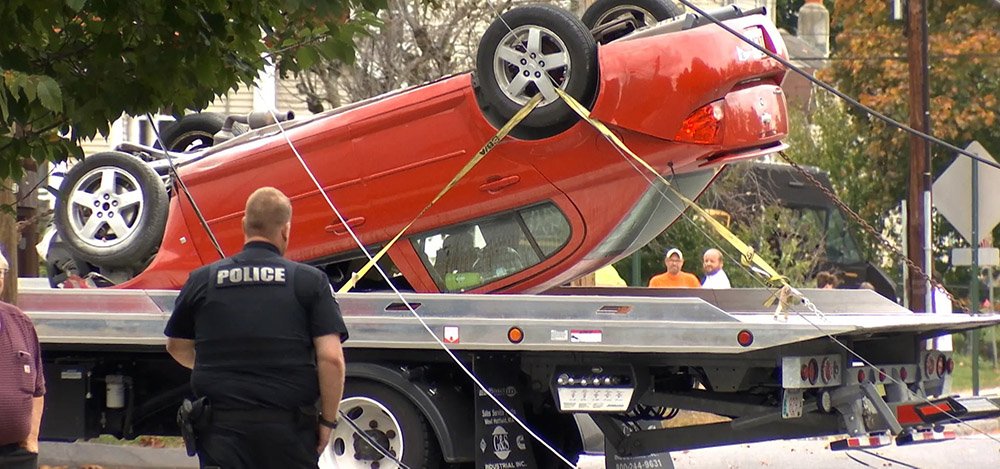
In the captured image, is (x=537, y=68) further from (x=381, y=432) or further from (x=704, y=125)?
(x=381, y=432)

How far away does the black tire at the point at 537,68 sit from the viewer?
9109 mm

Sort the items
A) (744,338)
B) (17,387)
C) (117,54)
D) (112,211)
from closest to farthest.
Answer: (17,387), (117,54), (744,338), (112,211)

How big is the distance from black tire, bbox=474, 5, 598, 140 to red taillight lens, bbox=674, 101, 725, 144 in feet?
1.77

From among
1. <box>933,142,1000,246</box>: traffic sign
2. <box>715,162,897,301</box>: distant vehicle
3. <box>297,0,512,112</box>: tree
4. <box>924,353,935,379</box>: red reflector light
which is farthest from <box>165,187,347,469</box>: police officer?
<box>715,162,897,301</box>: distant vehicle

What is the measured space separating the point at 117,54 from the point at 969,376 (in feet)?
63.0

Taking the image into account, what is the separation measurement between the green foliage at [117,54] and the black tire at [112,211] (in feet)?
8.39

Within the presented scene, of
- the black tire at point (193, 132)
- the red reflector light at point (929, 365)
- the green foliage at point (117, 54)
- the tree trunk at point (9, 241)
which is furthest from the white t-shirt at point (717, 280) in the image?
the green foliage at point (117, 54)

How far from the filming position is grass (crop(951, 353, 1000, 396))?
2156 cm

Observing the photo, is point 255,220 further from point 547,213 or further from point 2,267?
point 547,213

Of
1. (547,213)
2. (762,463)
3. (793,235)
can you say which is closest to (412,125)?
(547,213)

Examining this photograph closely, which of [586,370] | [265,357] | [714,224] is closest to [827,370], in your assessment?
[714,224]

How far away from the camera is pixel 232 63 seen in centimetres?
716

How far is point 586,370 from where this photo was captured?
29.6 ft

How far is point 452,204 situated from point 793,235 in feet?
54.0
